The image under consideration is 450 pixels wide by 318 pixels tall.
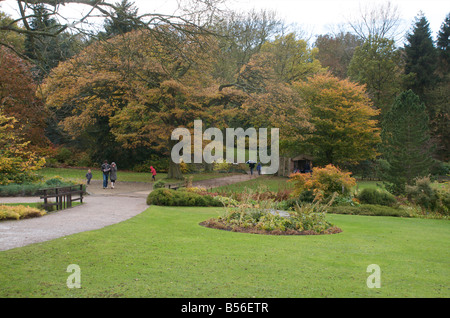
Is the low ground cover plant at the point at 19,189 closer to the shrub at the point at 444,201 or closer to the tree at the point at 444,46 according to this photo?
the shrub at the point at 444,201

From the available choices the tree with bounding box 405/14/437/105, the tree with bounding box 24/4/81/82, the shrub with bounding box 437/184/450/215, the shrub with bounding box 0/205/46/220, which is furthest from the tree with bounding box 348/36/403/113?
the tree with bounding box 24/4/81/82

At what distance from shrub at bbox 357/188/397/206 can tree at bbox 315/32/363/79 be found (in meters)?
40.0

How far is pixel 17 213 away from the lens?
39.2 feet

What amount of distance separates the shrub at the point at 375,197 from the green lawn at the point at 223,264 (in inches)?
331

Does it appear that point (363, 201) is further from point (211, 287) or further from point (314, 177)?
point (211, 287)

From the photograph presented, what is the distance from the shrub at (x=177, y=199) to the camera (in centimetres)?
1695

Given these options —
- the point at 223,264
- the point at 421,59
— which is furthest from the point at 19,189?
the point at 421,59

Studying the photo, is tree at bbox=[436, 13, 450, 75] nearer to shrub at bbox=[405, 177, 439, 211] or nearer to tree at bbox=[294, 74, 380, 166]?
tree at bbox=[294, 74, 380, 166]

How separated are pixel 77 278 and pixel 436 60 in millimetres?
51699

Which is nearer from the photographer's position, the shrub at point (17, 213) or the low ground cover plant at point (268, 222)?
the low ground cover plant at point (268, 222)

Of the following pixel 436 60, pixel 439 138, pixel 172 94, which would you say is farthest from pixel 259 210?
pixel 436 60

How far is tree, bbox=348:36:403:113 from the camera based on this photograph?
1850 inches

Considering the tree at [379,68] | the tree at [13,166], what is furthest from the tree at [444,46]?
the tree at [13,166]
